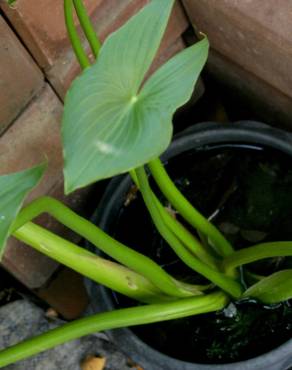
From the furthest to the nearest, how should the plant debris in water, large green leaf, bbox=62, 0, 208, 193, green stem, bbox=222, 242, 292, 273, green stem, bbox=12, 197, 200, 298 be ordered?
the plant debris in water < green stem, bbox=222, 242, 292, 273 < green stem, bbox=12, 197, 200, 298 < large green leaf, bbox=62, 0, 208, 193

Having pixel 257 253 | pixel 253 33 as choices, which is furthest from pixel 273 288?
pixel 253 33

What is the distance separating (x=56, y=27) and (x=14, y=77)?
0.09 meters

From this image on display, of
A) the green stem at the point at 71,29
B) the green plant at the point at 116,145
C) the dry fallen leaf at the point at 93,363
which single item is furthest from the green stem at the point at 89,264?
the dry fallen leaf at the point at 93,363

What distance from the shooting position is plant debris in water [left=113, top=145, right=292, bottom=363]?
1149 mm

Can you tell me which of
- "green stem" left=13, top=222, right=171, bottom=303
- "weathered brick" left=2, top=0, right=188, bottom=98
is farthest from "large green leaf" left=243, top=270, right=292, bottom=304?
"weathered brick" left=2, top=0, right=188, bottom=98

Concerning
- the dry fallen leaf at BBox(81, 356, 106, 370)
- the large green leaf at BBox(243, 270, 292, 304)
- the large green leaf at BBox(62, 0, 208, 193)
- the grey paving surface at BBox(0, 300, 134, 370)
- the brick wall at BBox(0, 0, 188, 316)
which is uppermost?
the large green leaf at BBox(62, 0, 208, 193)

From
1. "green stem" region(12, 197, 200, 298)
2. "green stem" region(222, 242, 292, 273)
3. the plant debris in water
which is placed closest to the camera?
"green stem" region(12, 197, 200, 298)

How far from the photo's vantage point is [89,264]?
949mm

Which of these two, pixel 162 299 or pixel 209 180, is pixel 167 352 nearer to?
pixel 162 299

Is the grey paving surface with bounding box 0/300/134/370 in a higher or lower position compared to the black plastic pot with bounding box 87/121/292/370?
lower

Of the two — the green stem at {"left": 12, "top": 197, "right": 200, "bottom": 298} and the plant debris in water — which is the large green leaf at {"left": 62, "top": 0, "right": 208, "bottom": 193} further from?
the plant debris in water

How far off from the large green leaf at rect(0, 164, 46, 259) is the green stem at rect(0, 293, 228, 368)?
0.20 meters

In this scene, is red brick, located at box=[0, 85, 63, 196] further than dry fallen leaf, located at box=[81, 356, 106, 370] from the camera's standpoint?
No

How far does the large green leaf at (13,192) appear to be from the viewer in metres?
0.69
